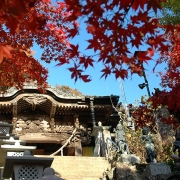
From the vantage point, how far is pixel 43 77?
11164mm

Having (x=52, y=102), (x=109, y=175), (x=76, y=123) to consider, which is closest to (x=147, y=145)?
(x=109, y=175)

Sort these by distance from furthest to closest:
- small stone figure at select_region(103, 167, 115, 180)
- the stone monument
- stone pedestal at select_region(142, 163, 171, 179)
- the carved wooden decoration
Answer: the carved wooden decoration
the stone monument
small stone figure at select_region(103, 167, 115, 180)
stone pedestal at select_region(142, 163, 171, 179)

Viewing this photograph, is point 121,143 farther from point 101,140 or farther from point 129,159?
point 101,140

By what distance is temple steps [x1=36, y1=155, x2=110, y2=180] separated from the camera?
416 inches

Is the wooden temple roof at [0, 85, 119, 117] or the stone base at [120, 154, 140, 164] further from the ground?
the wooden temple roof at [0, 85, 119, 117]

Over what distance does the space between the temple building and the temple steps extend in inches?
210

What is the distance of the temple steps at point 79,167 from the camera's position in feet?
34.7

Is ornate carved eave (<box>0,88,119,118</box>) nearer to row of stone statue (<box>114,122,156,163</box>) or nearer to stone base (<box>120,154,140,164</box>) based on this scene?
row of stone statue (<box>114,122,156,163</box>)

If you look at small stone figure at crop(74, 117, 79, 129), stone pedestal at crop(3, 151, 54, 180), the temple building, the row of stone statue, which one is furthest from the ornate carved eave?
stone pedestal at crop(3, 151, 54, 180)

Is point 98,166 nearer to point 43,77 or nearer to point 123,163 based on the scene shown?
point 123,163

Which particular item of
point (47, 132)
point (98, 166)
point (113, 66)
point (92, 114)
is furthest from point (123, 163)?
point (47, 132)

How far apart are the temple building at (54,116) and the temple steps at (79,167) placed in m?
5.32

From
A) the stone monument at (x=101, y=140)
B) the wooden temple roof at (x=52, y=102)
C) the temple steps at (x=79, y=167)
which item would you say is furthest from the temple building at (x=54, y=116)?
the temple steps at (x=79, y=167)

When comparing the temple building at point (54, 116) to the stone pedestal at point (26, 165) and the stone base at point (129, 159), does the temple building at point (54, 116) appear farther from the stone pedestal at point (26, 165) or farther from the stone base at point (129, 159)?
the stone pedestal at point (26, 165)
